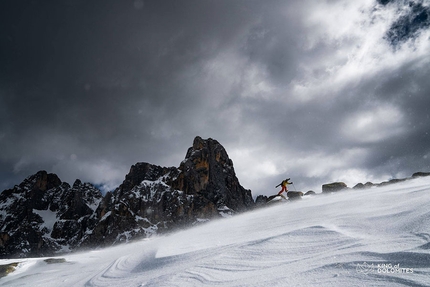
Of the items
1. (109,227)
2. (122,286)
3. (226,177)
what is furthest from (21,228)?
(122,286)

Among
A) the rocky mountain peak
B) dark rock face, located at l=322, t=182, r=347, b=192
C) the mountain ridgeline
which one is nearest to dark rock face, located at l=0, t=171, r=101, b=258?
the mountain ridgeline

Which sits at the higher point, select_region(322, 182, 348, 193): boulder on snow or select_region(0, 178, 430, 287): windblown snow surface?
select_region(322, 182, 348, 193): boulder on snow

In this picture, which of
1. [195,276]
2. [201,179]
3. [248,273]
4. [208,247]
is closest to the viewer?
A: [248,273]

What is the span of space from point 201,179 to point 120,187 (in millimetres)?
60756

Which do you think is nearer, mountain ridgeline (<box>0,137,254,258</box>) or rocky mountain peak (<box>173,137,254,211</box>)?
mountain ridgeline (<box>0,137,254,258</box>)

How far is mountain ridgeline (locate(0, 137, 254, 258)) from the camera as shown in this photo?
11731cm

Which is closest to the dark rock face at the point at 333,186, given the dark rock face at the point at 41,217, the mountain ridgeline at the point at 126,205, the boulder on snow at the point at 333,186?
the boulder on snow at the point at 333,186

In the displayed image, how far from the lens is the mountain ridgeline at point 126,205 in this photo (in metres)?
117

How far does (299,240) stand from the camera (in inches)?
180

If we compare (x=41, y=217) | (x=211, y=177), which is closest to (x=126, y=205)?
(x=211, y=177)

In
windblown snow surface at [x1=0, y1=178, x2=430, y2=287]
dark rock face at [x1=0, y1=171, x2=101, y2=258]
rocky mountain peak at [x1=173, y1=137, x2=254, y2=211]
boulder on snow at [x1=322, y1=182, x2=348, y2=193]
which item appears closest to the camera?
windblown snow surface at [x1=0, y1=178, x2=430, y2=287]

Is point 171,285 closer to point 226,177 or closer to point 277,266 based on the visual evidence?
point 277,266

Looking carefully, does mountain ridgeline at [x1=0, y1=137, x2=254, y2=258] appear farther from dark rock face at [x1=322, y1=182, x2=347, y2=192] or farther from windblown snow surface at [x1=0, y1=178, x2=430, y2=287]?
windblown snow surface at [x1=0, y1=178, x2=430, y2=287]

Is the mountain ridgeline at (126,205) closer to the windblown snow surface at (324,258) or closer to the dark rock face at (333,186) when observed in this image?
the dark rock face at (333,186)
